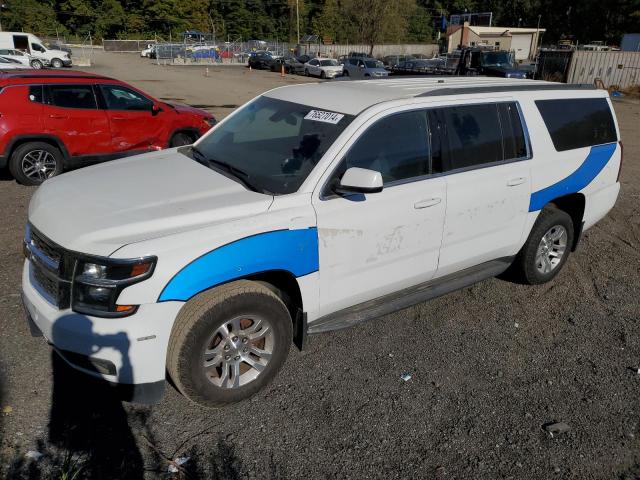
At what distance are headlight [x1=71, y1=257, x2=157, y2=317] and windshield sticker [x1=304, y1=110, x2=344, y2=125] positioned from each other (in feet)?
5.22

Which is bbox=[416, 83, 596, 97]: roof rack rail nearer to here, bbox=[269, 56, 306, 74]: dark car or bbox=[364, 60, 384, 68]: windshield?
bbox=[364, 60, 384, 68]: windshield

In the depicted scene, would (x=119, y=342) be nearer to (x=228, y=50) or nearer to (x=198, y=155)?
(x=198, y=155)

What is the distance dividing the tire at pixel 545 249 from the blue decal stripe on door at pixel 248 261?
235 centimetres

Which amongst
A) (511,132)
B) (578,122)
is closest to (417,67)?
(578,122)

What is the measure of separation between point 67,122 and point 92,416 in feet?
20.1

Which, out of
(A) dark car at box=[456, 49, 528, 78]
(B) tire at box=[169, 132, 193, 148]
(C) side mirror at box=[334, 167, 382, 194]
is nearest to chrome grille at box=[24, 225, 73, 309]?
(C) side mirror at box=[334, 167, 382, 194]

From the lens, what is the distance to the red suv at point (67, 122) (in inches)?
302

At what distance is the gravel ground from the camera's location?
Answer: 286 centimetres

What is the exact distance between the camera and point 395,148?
363 centimetres

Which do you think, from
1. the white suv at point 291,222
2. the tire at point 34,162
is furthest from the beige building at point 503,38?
the white suv at point 291,222

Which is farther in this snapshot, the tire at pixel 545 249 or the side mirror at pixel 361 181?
the tire at pixel 545 249

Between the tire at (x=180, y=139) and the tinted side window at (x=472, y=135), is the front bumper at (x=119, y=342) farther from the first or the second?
the tire at (x=180, y=139)

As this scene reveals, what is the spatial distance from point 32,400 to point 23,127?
572 centimetres

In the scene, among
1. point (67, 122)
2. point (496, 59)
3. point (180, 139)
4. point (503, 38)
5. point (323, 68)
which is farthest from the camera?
point (503, 38)
